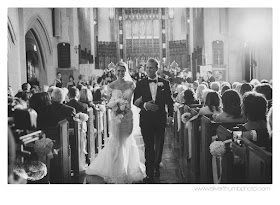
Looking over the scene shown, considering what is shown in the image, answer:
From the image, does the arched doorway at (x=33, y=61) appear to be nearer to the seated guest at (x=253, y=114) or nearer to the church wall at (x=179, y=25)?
the seated guest at (x=253, y=114)

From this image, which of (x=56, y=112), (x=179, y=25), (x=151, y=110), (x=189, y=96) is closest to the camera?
(x=151, y=110)

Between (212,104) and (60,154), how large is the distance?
1.89 m

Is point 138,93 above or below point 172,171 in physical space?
above

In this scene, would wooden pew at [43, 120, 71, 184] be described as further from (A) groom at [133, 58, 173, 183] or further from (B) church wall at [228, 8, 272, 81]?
(B) church wall at [228, 8, 272, 81]

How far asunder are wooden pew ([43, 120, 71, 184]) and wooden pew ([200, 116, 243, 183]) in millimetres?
1504

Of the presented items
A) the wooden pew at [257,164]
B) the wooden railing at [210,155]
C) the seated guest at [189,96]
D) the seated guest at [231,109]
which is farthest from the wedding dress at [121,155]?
the wooden pew at [257,164]

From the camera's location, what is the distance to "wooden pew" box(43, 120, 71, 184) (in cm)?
389

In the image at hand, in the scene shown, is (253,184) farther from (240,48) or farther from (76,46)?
(76,46)

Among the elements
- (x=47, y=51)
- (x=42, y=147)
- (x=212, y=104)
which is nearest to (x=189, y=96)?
(x=212, y=104)

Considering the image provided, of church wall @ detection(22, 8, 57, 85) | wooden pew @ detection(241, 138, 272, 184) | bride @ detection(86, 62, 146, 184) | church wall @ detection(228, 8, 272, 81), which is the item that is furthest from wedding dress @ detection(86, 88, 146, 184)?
church wall @ detection(22, 8, 57, 85)

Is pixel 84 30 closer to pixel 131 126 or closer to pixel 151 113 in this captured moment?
pixel 131 126

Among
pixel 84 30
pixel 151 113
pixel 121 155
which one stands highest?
pixel 84 30

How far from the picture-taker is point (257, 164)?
2680mm

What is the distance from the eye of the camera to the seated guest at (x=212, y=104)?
454 centimetres
